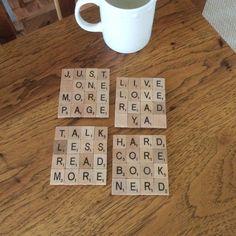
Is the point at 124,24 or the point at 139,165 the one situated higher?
the point at 124,24

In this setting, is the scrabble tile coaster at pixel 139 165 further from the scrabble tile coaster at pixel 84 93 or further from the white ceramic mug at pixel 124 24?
the white ceramic mug at pixel 124 24

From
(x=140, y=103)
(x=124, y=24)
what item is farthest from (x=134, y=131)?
(x=124, y=24)

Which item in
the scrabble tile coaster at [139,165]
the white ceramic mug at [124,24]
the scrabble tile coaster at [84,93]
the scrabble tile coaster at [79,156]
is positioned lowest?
the scrabble tile coaster at [139,165]

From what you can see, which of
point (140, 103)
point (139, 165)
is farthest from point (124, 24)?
point (139, 165)

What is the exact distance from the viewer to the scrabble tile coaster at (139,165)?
0.51 meters

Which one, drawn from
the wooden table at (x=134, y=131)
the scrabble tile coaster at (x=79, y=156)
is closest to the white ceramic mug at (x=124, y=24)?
the wooden table at (x=134, y=131)

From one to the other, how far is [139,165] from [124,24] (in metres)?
0.25

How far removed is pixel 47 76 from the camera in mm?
616

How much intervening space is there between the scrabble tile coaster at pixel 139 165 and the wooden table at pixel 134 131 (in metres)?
0.01

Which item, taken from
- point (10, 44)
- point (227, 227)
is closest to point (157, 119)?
point (227, 227)

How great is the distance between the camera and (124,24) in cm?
56

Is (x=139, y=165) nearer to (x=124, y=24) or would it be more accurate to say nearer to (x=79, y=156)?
(x=79, y=156)

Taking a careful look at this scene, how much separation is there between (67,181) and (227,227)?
0.26 metres

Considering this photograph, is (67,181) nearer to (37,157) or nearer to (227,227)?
(37,157)
